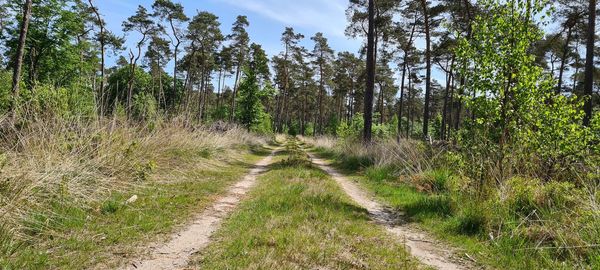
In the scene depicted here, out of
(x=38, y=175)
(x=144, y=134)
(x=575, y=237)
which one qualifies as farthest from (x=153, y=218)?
(x=575, y=237)

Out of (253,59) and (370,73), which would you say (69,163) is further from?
(253,59)

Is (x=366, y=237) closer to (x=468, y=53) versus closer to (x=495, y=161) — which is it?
(x=495, y=161)

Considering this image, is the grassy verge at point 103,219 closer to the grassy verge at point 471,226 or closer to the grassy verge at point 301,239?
the grassy verge at point 301,239

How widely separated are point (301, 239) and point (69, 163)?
3634 mm

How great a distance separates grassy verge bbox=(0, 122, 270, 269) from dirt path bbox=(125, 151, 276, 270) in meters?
0.18

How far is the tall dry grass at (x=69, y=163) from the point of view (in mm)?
4574

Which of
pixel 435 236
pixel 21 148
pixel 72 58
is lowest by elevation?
pixel 435 236

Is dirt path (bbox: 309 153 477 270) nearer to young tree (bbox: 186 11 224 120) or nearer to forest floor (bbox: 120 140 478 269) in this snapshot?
forest floor (bbox: 120 140 478 269)

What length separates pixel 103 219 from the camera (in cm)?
538

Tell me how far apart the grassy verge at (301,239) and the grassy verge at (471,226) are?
101cm

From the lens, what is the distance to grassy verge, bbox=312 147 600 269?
461 cm

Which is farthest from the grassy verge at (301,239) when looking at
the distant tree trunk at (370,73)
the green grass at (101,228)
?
the distant tree trunk at (370,73)

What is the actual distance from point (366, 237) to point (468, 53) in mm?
4034

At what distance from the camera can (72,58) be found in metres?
25.6
